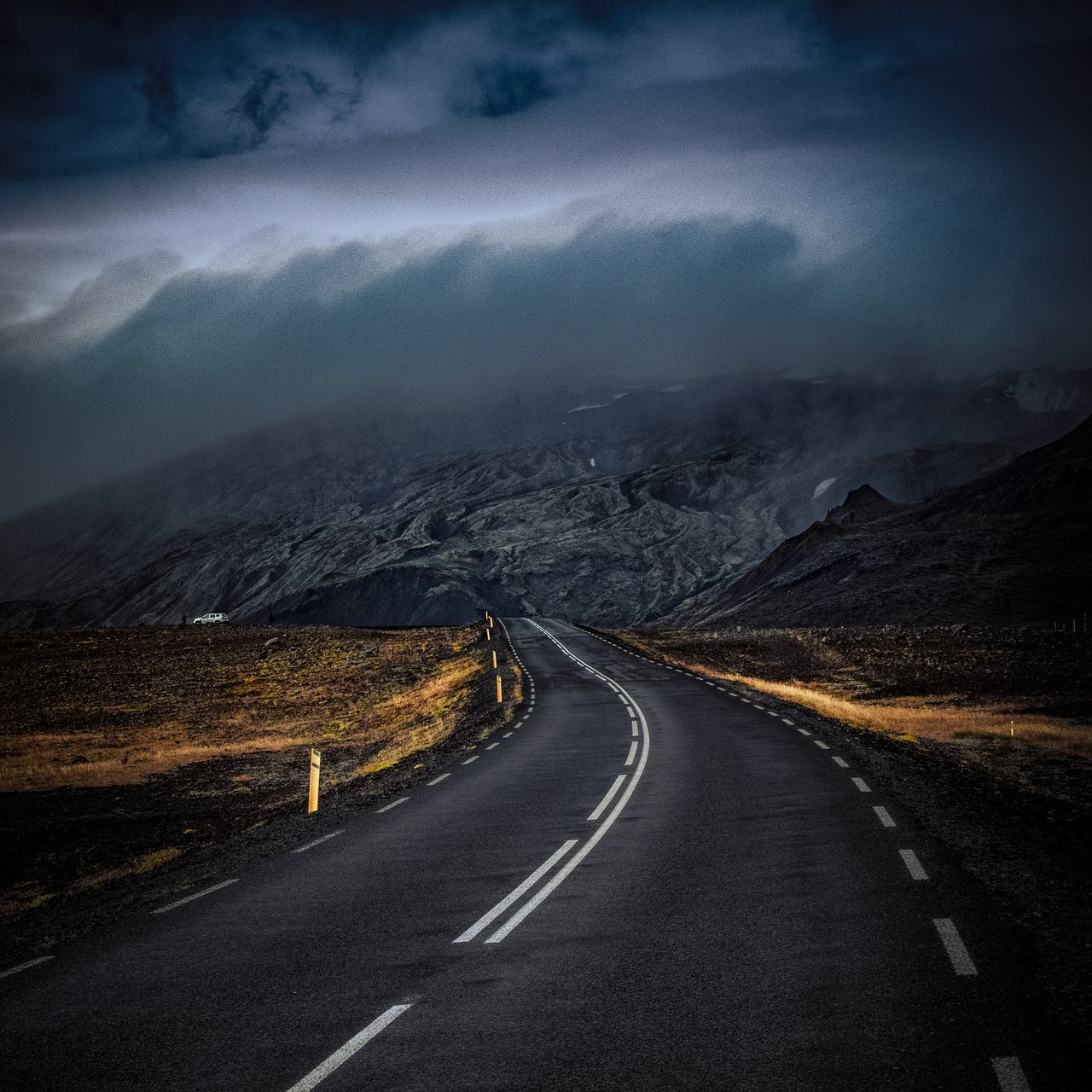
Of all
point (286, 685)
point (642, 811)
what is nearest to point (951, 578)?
point (286, 685)

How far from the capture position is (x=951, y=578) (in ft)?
373

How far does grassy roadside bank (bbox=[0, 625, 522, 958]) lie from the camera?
16.2 meters

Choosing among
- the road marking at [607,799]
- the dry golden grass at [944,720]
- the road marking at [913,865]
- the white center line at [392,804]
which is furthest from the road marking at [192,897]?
the dry golden grass at [944,720]

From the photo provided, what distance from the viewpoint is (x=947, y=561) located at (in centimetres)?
12019

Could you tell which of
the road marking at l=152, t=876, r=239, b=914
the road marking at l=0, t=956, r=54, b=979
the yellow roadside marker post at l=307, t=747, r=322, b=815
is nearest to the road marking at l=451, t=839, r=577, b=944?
the road marking at l=152, t=876, r=239, b=914

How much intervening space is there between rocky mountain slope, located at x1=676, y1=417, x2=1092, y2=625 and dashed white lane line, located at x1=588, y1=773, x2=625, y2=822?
95.2 meters

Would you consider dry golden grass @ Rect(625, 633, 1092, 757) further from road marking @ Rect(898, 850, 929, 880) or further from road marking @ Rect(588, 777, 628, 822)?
road marking @ Rect(898, 850, 929, 880)

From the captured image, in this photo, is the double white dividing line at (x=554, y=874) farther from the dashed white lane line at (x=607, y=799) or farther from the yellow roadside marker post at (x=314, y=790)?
the yellow roadside marker post at (x=314, y=790)

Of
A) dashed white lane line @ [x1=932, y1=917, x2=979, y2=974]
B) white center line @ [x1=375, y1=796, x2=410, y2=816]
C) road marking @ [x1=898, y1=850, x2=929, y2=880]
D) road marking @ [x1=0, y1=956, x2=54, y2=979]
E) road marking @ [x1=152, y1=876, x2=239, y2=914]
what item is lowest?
white center line @ [x1=375, y1=796, x2=410, y2=816]

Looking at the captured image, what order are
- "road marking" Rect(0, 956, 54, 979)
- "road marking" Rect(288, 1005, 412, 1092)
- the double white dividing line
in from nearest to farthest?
"road marking" Rect(288, 1005, 412, 1092) < "road marking" Rect(0, 956, 54, 979) < the double white dividing line

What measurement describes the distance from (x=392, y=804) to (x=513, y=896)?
6.99 m

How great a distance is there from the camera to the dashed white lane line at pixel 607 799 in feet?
45.2

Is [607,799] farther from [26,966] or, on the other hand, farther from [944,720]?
[944,720]

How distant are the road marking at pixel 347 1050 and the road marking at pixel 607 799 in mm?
7177
